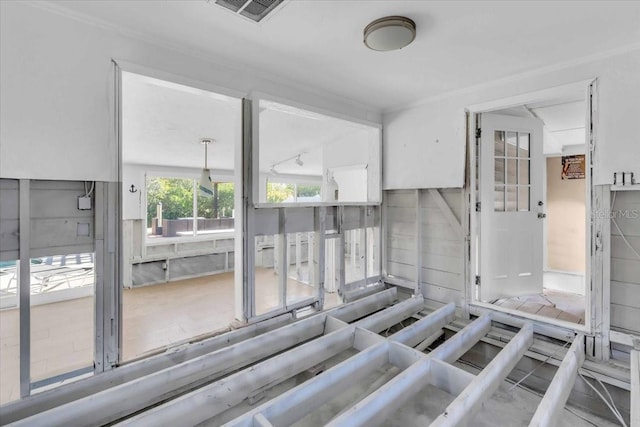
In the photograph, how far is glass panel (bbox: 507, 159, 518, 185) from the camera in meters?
3.25

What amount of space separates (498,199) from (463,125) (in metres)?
0.89

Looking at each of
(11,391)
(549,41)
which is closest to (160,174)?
(11,391)

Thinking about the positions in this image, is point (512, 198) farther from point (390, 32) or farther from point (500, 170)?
point (390, 32)

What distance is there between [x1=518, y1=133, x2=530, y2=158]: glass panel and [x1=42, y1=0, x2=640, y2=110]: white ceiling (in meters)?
1.02

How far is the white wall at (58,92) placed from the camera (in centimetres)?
160

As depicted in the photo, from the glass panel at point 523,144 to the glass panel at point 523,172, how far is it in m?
0.09

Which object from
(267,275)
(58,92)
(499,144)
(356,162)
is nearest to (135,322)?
(267,275)

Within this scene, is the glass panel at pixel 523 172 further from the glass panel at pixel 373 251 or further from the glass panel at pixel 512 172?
the glass panel at pixel 373 251

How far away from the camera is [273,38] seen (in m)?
2.01

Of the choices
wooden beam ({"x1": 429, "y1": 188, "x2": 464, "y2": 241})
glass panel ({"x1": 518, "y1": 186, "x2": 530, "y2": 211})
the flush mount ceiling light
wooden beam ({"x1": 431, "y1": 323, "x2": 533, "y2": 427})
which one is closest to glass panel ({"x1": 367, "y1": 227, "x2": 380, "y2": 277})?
wooden beam ({"x1": 429, "y1": 188, "x2": 464, "y2": 241})

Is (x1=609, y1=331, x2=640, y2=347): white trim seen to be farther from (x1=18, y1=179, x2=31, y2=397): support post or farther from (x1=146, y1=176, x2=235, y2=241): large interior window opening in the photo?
(x1=146, y1=176, x2=235, y2=241): large interior window opening

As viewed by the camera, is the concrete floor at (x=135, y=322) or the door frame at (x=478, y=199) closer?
the door frame at (x=478, y=199)

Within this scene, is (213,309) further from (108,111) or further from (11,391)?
(108,111)

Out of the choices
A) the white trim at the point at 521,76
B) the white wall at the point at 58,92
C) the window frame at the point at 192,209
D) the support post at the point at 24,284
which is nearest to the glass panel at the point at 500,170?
the white trim at the point at 521,76
